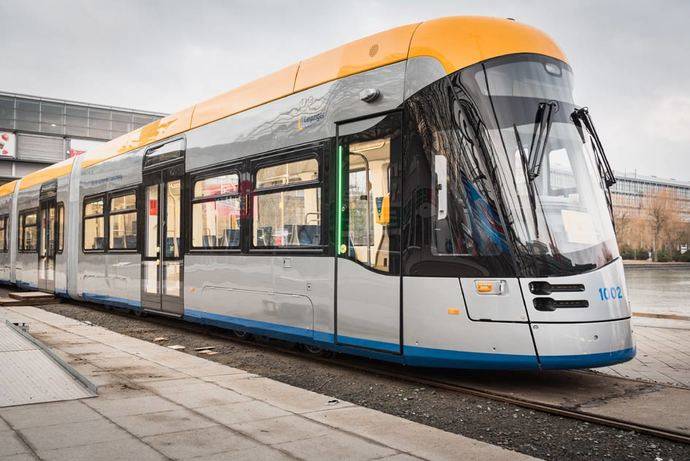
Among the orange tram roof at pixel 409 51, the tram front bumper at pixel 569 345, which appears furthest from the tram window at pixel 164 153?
the tram front bumper at pixel 569 345

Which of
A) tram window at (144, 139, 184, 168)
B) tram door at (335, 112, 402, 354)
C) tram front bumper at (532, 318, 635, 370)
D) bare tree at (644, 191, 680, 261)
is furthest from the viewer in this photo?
bare tree at (644, 191, 680, 261)

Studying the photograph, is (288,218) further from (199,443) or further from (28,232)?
(28,232)

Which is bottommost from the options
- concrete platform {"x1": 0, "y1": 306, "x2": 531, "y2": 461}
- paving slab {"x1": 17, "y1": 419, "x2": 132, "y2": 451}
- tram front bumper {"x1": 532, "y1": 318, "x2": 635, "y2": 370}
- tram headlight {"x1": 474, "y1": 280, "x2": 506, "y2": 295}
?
concrete platform {"x1": 0, "y1": 306, "x2": 531, "y2": 461}

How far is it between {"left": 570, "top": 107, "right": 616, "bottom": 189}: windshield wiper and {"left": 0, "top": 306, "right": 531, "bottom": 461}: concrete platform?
141 inches

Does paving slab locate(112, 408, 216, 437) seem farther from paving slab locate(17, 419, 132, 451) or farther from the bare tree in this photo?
the bare tree

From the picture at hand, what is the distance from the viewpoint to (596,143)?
7.36 m

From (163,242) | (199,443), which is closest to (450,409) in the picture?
(199,443)

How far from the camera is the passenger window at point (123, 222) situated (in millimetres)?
13242

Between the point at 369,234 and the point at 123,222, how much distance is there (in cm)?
778

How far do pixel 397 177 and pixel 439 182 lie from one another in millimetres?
547

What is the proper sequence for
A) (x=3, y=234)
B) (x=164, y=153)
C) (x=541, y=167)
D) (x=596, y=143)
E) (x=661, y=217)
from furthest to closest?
1. (x=661, y=217)
2. (x=3, y=234)
3. (x=164, y=153)
4. (x=596, y=143)
5. (x=541, y=167)

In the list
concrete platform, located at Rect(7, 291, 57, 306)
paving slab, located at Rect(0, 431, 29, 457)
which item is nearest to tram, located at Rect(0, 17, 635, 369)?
paving slab, located at Rect(0, 431, 29, 457)

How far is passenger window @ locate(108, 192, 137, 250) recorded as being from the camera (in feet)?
43.4

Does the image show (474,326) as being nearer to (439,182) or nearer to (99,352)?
(439,182)
